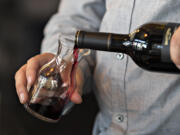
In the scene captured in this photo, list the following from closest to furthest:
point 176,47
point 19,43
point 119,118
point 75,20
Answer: point 176,47 < point 119,118 < point 75,20 < point 19,43

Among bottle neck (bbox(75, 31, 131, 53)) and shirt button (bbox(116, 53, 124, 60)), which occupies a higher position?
bottle neck (bbox(75, 31, 131, 53))

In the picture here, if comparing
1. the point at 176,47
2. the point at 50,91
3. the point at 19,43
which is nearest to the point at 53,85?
the point at 50,91

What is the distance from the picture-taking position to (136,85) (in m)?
0.73

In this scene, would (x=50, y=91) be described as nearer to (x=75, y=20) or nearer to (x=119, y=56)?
(x=119, y=56)

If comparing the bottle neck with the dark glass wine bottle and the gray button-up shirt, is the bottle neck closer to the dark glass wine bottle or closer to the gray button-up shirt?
Result: the dark glass wine bottle

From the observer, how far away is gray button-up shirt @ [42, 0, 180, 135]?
693 mm

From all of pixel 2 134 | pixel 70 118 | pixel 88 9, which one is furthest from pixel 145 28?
pixel 2 134

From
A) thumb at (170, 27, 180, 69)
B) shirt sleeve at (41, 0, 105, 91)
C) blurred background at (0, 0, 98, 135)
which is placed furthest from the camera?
blurred background at (0, 0, 98, 135)

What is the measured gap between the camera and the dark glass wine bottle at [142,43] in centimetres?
52

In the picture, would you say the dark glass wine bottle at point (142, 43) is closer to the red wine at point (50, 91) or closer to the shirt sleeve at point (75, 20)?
the red wine at point (50, 91)

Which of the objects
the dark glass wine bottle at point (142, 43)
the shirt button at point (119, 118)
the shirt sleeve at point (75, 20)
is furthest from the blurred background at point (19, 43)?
the dark glass wine bottle at point (142, 43)

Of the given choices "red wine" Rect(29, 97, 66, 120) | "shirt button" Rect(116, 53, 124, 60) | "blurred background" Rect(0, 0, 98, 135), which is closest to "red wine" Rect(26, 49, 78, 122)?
"red wine" Rect(29, 97, 66, 120)

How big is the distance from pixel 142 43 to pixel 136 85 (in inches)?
8.5

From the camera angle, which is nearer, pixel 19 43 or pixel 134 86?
pixel 134 86
